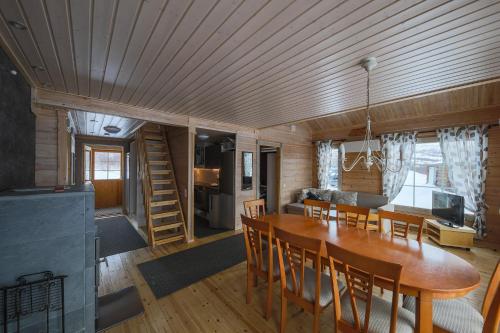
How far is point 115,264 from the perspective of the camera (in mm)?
3109

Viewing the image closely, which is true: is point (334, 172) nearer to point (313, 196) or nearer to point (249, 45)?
point (313, 196)

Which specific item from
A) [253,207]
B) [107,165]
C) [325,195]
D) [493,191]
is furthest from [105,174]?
[493,191]

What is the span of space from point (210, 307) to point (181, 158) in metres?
3.02

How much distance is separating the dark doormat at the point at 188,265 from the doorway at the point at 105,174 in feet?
15.8

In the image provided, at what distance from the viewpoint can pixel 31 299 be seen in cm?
133

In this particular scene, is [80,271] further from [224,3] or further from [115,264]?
[224,3]

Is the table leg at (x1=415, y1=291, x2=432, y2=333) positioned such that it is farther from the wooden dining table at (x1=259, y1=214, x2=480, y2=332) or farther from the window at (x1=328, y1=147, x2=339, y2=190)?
the window at (x1=328, y1=147, x2=339, y2=190)

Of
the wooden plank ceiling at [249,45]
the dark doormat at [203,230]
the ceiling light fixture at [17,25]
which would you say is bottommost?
the dark doormat at [203,230]

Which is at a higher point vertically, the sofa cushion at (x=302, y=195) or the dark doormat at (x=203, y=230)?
the sofa cushion at (x=302, y=195)

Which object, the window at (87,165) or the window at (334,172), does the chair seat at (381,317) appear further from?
the window at (87,165)

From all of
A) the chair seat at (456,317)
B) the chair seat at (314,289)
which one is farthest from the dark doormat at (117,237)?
the chair seat at (456,317)

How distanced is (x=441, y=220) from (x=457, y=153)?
1483 mm

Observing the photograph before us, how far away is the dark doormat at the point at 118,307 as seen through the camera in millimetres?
1941

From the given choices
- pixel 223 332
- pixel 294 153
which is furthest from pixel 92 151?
pixel 223 332
